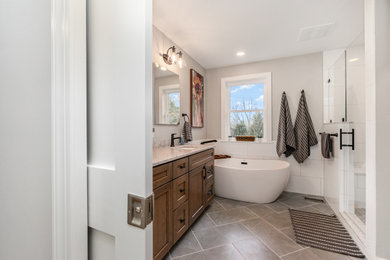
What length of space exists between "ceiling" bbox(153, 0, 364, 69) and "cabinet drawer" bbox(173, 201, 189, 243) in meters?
2.12

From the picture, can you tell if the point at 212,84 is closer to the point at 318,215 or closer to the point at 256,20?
the point at 256,20

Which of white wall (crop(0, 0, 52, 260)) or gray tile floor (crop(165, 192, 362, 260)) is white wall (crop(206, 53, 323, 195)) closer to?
gray tile floor (crop(165, 192, 362, 260))

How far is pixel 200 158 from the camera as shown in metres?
2.14

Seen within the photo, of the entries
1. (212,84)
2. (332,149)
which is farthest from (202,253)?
(212,84)

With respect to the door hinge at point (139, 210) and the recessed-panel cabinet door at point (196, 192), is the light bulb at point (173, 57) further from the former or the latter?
the door hinge at point (139, 210)

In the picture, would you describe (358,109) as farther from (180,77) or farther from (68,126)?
(68,126)

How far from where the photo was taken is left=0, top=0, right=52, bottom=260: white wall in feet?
1.92

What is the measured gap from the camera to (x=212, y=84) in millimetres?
3760

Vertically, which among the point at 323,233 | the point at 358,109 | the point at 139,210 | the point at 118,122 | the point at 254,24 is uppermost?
the point at 254,24

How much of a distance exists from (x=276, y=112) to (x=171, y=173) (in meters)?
2.58

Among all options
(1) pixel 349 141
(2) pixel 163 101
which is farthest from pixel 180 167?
(1) pixel 349 141

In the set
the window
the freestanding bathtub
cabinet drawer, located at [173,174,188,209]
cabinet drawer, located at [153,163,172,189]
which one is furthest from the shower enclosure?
cabinet drawer, located at [153,163,172,189]

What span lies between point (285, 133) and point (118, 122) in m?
3.13
